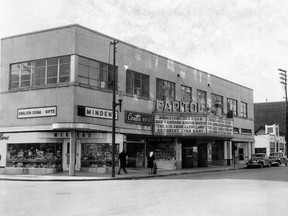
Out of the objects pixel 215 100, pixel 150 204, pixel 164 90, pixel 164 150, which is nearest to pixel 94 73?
pixel 164 90

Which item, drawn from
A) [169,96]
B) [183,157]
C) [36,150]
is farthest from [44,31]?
[183,157]

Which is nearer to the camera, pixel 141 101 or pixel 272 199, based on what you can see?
pixel 272 199

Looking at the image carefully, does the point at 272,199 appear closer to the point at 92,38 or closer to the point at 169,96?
the point at 92,38

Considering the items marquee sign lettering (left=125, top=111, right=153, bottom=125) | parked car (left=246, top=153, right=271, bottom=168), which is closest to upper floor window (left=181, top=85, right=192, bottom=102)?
marquee sign lettering (left=125, top=111, right=153, bottom=125)

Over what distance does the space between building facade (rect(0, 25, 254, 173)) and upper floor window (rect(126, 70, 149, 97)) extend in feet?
0.28

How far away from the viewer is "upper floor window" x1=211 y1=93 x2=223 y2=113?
4494 cm

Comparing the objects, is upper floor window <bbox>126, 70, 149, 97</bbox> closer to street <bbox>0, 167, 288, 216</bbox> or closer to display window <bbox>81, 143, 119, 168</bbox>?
display window <bbox>81, 143, 119, 168</bbox>

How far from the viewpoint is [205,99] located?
43938 millimetres

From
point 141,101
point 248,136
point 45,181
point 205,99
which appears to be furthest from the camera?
point 248,136

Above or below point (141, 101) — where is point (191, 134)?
below

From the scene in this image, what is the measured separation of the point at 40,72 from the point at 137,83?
28.2 feet

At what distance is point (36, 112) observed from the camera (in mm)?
28906

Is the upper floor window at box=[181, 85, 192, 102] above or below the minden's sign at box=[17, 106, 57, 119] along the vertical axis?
above

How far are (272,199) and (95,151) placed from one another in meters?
18.2
